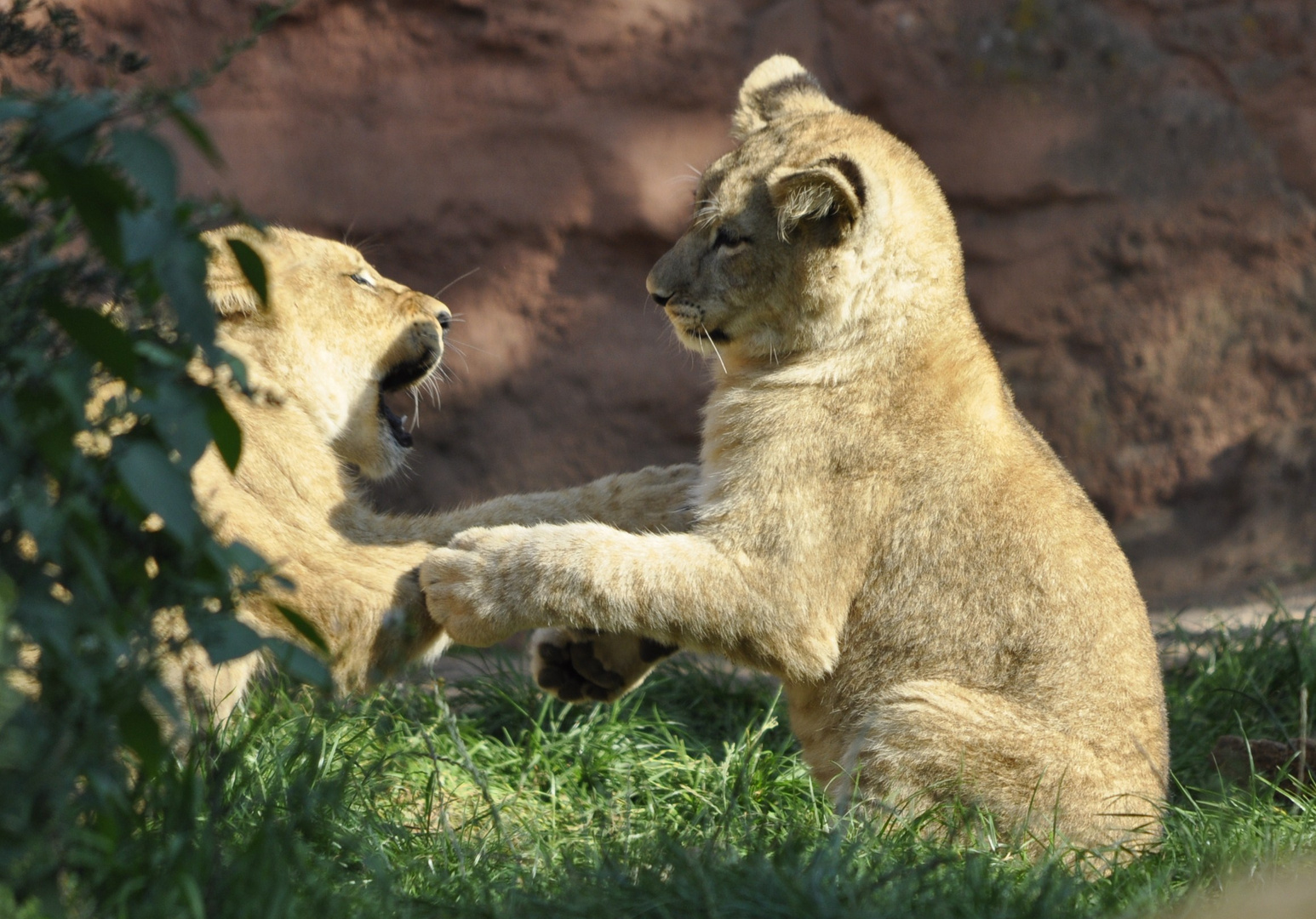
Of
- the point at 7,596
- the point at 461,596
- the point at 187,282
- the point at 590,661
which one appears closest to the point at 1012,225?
the point at 590,661

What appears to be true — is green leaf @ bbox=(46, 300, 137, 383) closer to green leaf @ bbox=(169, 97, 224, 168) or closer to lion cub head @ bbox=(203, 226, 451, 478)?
green leaf @ bbox=(169, 97, 224, 168)

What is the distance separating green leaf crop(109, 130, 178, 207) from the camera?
6.77ft

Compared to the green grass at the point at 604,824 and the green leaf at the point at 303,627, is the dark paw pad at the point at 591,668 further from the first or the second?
the green leaf at the point at 303,627

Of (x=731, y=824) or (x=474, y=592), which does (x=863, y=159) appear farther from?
(x=731, y=824)

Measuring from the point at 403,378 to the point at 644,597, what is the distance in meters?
1.65

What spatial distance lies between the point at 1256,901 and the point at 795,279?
2447mm

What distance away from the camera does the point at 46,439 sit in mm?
2186

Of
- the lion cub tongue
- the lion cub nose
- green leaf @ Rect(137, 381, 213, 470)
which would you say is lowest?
the lion cub tongue

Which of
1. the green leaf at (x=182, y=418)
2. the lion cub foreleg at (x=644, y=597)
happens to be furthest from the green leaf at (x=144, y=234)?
the lion cub foreleg at (x=644, y=597)

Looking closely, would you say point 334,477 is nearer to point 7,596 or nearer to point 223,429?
point 223,429

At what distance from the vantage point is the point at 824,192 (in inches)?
163

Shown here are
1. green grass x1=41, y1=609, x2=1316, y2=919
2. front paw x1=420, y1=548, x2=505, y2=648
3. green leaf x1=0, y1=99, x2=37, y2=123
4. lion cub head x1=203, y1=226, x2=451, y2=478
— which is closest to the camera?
green leaf x1=0, y1=99, x2=37, y2=123

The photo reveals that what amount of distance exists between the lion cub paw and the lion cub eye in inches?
53.7

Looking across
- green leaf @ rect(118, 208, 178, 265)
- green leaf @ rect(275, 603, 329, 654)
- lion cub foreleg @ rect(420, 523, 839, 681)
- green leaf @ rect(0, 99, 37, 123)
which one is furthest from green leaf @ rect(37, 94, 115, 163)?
lion cub foreleg @ rect(420, 523, 839, 681)
